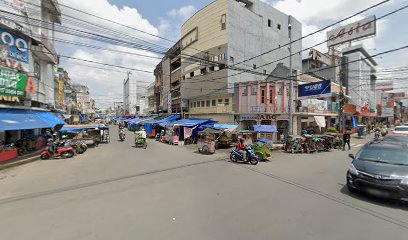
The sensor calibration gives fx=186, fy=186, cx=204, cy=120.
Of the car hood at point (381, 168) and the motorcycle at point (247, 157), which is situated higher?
the car hood at point (381, 168)

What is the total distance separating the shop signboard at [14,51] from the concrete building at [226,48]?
53.0ft

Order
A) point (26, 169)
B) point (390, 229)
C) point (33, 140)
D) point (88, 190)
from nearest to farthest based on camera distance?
1. point (390, 229)
2. point (88, 190)
3. point (26, 169)
4. point (33, 140)

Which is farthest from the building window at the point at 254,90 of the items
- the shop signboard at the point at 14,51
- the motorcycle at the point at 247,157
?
the shop signboard at the point at 14,51

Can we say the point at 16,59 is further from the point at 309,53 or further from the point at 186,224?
the point at 309,53

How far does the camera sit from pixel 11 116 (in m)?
11.1

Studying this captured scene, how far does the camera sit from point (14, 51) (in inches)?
465

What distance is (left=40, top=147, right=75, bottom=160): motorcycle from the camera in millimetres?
12234

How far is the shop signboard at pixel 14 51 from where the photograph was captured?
11.1m

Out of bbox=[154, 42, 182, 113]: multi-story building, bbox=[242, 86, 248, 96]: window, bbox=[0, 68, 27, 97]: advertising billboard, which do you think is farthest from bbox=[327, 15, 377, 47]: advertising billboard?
bbox=[0, 68, 27, 97]: advertising billboard

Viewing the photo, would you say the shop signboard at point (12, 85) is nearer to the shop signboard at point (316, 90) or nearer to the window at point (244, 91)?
the window at point (244, 91)

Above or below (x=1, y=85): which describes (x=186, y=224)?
below

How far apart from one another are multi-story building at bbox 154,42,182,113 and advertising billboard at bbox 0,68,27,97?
21.0 m

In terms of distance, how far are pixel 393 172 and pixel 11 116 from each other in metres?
17.9

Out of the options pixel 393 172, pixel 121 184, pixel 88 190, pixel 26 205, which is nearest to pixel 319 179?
pixel 393 172
